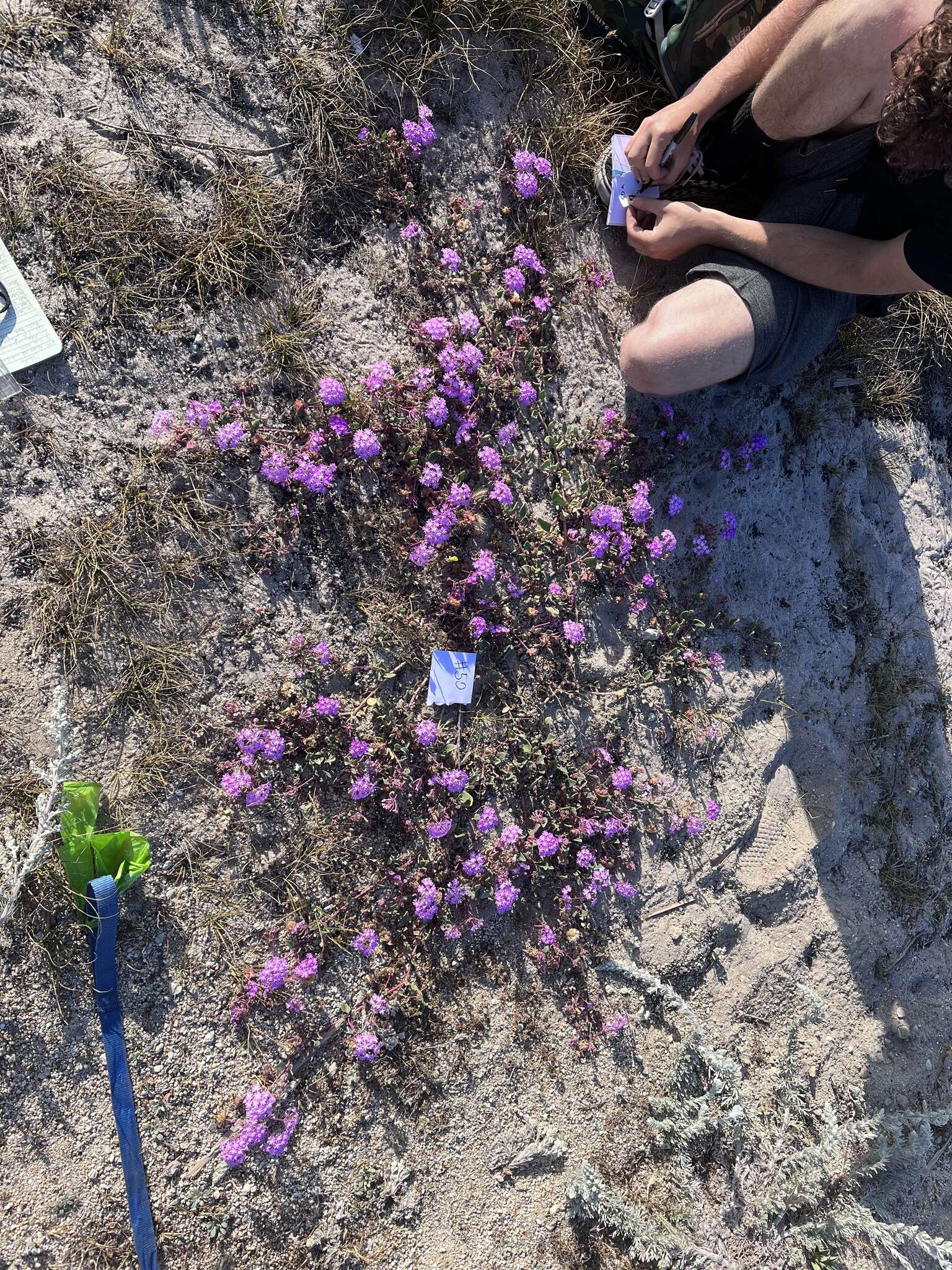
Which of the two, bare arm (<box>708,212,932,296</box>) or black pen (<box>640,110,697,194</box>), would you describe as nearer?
bare arm (<box>708,212,932,296</box>)

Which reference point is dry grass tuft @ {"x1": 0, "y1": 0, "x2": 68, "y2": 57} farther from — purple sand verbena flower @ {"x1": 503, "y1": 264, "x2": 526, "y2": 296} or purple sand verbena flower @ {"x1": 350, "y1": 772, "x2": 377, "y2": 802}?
purple sand verbena flower @ {"x1": 350, "y1": 772, "x2": 377, "y2": 802}

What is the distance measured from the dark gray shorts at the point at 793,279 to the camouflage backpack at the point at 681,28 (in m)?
0.59

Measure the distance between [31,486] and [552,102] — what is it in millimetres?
3044

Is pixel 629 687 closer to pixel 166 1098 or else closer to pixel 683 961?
pixel 683 961

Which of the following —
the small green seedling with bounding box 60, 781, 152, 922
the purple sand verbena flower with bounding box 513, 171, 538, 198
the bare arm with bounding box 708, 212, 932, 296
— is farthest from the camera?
the purple sand verbena flower with bounding box 513, 171, 538, 198

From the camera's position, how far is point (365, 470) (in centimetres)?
336

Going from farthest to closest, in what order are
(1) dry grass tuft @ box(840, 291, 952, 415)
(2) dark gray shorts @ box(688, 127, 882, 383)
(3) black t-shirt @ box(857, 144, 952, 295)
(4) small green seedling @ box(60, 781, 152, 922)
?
(1) dry grass tuft @ box(840, 291, 952, 415) → (4) small green seedling @ box(60, 781, 152, 922) → (2) dark gray shorts @ box(688, 127, 882, 383) → (3) black t-shirt @ box(857, 144, 952, 295)

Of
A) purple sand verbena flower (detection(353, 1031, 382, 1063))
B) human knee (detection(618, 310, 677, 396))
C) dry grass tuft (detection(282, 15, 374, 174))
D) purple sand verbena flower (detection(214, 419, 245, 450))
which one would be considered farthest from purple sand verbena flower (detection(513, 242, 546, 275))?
purple sand verbena flower (detection(353, 1031, 382, 1063))

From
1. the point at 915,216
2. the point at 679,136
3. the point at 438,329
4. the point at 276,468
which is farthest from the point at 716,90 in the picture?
the point at 276,468

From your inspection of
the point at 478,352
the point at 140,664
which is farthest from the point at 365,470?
the point at 140,664

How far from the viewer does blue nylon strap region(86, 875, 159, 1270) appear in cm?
311

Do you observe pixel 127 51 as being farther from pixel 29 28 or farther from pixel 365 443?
pixel 365 443

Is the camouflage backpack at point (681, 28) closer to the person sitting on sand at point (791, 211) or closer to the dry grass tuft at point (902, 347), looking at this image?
the person sitting on sand at point (791, 211)

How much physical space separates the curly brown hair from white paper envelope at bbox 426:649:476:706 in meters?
2.42
